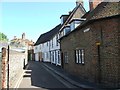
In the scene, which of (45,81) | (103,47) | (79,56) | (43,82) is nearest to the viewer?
(103,47)

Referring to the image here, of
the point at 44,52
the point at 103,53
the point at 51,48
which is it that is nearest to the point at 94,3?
the point at 103,53

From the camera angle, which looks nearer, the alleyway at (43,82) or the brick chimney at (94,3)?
the alleyway at (43,82)

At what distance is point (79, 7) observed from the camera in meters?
34.1

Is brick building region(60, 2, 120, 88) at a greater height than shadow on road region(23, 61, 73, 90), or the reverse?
brick building region(60, 2, 120, 88)

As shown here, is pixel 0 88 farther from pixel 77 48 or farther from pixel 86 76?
pixel 77 48

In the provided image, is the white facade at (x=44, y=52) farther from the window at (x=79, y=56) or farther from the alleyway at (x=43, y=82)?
the window at (x=79, y=56)

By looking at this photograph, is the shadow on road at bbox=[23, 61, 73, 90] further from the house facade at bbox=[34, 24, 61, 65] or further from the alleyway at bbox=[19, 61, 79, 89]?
the house facade at bbox=[34, 24, 61, 65]

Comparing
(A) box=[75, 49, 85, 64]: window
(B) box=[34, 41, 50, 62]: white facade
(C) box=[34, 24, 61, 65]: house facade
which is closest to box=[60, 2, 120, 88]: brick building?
(A) box=[75, 49, 85, 64]: window

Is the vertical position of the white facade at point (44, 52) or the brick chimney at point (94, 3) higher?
the brick chimney at point (94, 3)

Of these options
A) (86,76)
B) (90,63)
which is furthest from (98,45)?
(86,76)

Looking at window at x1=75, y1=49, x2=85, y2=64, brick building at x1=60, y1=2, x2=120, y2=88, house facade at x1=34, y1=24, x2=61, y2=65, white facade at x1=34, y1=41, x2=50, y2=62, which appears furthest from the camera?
white facade at x1=34, y1=41, x2=50, y2=62

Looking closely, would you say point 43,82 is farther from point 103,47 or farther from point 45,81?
point 103,47

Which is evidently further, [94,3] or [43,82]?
[94,3]

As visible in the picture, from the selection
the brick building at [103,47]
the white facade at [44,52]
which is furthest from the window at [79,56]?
the white facade at [44,52]
